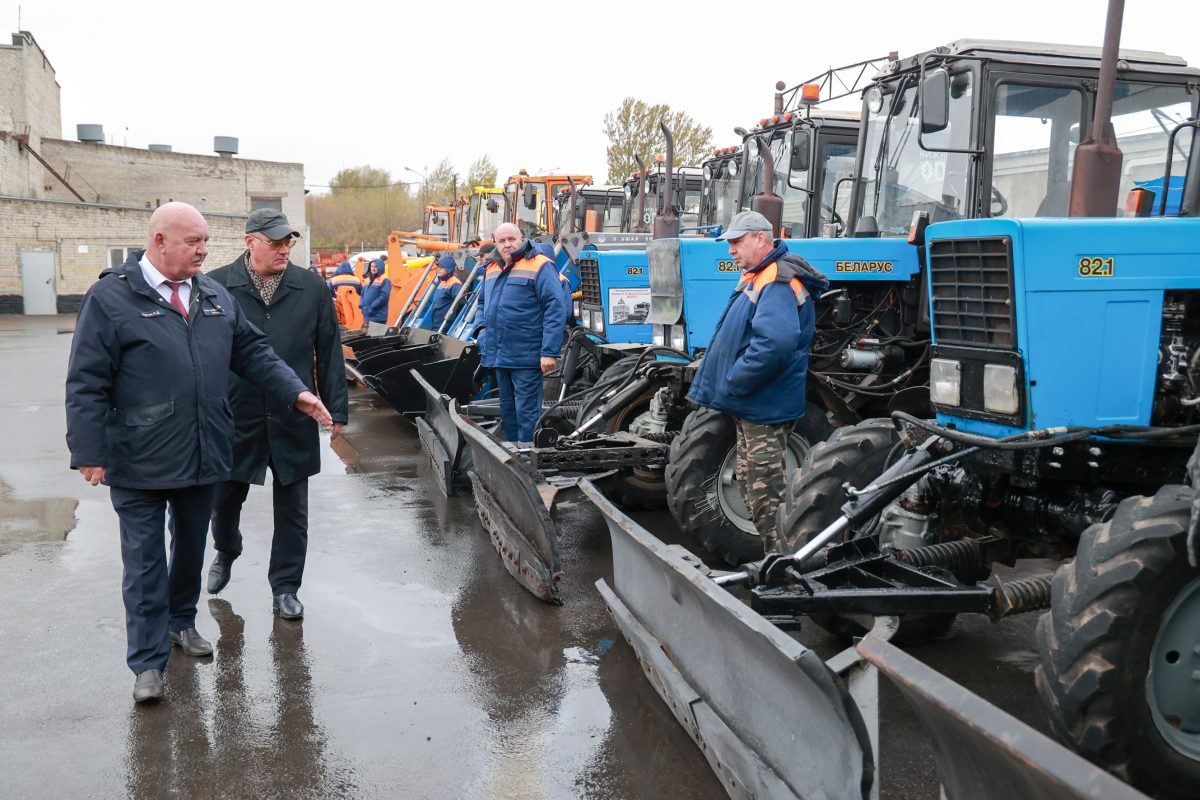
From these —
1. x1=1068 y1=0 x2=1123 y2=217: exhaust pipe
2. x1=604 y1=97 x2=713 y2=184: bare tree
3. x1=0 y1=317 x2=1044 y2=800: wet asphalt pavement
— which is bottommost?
x1=0 y1=317 x2=1044 y2=800: wet asphalt pavement

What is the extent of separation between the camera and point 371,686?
13.8ft

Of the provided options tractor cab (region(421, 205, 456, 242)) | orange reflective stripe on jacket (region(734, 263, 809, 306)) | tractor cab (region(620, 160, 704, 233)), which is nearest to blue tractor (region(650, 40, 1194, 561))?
orange reflective stripe on jacket (region(734, 263, 809, 306))

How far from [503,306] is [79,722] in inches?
166

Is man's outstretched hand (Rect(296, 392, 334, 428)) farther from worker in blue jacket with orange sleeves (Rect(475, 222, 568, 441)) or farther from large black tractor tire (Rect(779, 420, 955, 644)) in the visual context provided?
worker in blue jacket with orange sleeves (Rect(475, 222, 568, 441))

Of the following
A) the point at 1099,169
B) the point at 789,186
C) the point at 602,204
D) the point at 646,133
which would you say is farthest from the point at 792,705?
the point at 646,133

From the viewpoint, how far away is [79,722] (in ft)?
12.6

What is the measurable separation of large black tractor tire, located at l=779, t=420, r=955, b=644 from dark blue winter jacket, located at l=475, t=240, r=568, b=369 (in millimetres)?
3217

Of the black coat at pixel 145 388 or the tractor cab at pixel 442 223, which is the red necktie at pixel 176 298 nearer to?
the black coat at pixel 145 388

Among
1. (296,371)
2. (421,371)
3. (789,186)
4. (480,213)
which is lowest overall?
(421,371)

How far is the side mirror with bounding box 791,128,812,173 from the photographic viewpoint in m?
7.96

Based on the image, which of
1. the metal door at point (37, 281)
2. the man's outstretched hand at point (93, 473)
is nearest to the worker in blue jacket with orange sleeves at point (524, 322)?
the man's outstretched hand at point (93, 473)

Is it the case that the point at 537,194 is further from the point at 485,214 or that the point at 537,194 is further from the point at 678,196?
the point at 678,196

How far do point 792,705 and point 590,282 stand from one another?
620cm

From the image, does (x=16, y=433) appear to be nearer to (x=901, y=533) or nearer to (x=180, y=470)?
(x=180, y=470)
